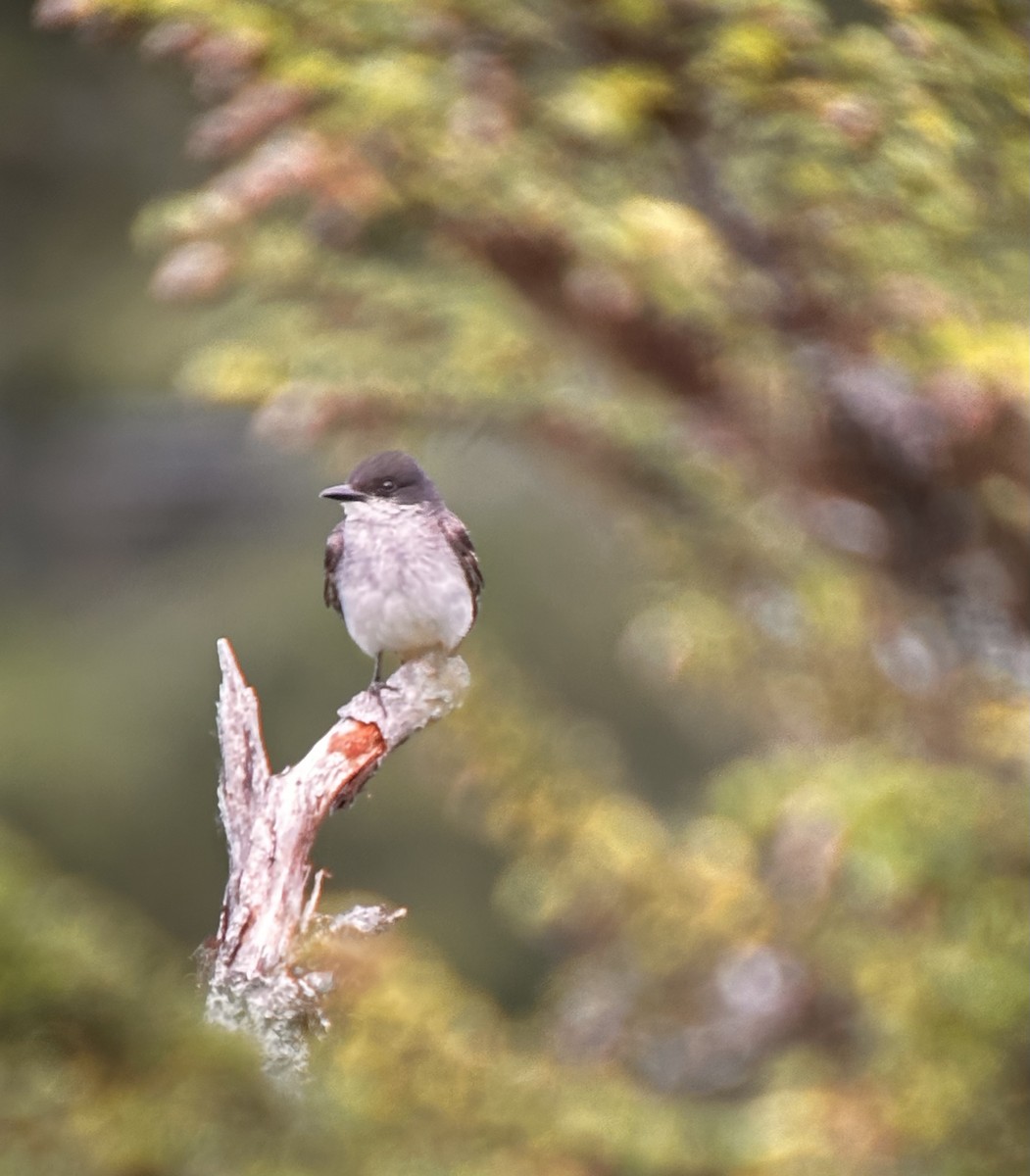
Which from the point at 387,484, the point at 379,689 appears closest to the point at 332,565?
the point at 387,484

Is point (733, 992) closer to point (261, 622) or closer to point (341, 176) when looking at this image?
point (341, 176)

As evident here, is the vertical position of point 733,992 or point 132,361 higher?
point 733,992

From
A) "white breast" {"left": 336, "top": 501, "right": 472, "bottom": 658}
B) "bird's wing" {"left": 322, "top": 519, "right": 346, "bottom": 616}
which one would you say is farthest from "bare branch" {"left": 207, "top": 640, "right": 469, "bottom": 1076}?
"bird's wing" {"left": 322, "top": 519, "right": 346, "bottom": 616}

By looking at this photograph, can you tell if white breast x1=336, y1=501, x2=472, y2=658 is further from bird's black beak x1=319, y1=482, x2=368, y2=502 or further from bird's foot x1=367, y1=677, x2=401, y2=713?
bird's foot x1=367, y1=677, x2=401, y2=713

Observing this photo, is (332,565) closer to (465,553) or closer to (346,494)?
(465,553)

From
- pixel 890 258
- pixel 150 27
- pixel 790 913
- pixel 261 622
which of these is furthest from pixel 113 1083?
pixel 261 622

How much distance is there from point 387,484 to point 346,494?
2.7 inches

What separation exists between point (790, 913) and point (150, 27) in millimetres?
2130

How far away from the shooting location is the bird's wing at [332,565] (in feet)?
5.96

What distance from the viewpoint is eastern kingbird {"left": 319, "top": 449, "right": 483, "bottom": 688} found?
5.35 feet

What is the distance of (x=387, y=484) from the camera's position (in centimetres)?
163

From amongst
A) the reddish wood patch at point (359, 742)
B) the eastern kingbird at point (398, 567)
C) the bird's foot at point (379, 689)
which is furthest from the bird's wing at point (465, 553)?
the reddish wood patch at point (359, 742)

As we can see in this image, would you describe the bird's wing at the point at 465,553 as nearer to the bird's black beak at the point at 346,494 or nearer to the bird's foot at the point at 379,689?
the bird's black beak at the point at 346,494

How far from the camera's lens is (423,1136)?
2104 millimetres
